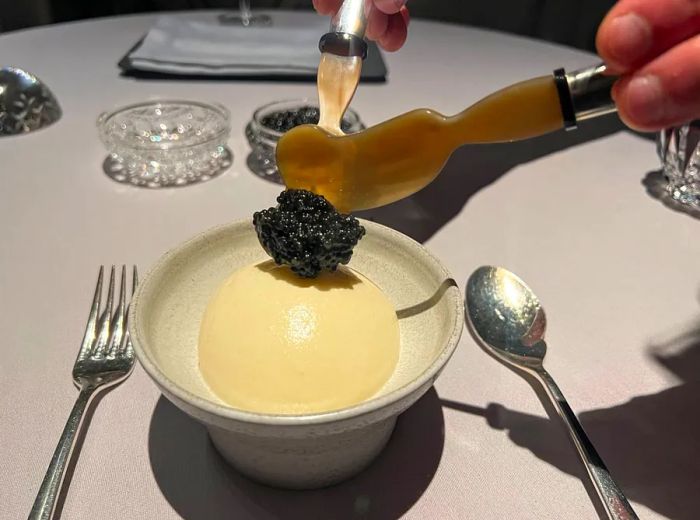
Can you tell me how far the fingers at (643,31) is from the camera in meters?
0.58

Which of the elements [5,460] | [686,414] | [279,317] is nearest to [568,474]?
[686,414]

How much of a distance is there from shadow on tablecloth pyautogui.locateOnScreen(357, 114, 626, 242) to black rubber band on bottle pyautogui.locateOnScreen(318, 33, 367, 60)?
33 cm

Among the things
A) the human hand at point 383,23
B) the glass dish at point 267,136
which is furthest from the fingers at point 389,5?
the glass dish at point 267,136

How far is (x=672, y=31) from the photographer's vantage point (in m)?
0.59

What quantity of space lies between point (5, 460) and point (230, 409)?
29 cm

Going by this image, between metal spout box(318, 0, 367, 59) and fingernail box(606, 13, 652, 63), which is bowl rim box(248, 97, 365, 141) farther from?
fingernail box(606, 13, 652, 63)

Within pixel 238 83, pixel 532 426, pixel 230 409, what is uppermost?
pixel 230 409

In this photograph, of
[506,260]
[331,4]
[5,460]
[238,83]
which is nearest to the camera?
[5,460]

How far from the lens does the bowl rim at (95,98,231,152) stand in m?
1.18

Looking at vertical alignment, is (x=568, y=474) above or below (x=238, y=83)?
above

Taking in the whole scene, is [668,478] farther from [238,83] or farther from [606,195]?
[238,83]

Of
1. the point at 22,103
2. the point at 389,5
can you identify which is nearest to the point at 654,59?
the point at 389,5

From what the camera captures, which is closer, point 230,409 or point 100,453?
point 230,409

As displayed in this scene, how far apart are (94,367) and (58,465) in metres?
0.17
